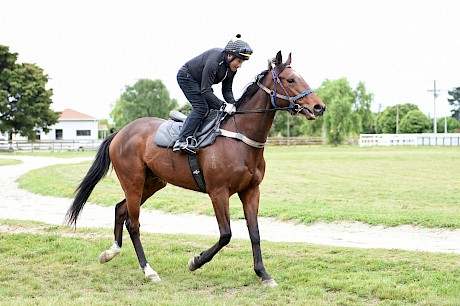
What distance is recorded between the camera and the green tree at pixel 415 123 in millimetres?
115562

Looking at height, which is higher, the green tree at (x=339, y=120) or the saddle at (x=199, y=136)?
the green tree at (x=339, y=120)

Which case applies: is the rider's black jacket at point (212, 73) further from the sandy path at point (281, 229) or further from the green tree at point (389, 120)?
the green tree at point (389, 120)

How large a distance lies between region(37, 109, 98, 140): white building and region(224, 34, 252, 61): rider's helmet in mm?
87116

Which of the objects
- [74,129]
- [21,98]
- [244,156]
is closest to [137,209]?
[244,156]

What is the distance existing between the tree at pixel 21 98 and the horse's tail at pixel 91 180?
60.1m

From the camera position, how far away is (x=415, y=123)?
116 m

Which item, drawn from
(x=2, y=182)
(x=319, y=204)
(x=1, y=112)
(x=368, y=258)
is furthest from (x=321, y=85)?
(x=368, y=258)

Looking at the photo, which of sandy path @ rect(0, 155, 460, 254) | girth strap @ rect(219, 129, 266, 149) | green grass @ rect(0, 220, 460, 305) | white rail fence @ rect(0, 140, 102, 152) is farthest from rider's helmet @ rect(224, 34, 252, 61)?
white rail fence @ rect(0, 140, 102, 152)

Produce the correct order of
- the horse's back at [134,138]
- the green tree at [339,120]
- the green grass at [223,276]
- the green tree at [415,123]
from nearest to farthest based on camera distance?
the green grass at [223,276], the horse's back at [134,138], the green tree at [339,120], the green tree at [415,123]

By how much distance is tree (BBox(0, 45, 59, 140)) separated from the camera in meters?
66.6

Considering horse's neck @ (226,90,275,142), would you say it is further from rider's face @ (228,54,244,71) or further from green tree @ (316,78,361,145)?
green tree @ (316,78,361,145)

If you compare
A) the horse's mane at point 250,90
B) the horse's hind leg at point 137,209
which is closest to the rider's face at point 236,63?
the horse's mane at point 250,90

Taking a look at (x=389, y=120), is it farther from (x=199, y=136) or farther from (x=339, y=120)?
(x=199, y=136)

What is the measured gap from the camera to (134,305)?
6.49 m
